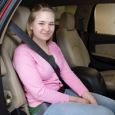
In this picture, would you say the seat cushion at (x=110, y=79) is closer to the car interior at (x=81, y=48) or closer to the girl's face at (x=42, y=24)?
the car interior at (x=81, y=48)

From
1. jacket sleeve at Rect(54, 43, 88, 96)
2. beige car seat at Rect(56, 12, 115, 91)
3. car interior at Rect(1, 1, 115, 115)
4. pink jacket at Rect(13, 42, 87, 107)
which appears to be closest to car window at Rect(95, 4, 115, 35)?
car interior at Rect(1, 1, 115, 115)

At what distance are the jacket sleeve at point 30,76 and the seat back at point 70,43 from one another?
0.86 meters

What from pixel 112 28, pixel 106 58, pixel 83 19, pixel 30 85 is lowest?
pixel 106 58

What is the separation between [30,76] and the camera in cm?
102

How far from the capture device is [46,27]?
1.14m

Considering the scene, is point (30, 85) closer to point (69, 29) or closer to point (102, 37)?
point (69, 29)

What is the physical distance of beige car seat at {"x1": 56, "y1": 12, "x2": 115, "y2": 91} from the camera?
6.23 ft

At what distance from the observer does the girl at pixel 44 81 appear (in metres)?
1.02

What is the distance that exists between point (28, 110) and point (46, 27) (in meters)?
0.58

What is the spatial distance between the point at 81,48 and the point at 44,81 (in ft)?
3.81

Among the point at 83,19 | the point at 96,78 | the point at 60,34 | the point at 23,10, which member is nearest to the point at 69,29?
the point at 60,34

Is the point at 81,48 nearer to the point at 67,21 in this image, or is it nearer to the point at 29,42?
the point at 67,21

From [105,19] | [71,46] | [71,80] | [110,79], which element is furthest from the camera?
[105,19]

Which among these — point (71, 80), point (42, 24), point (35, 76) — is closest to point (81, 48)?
point (71, 80)
